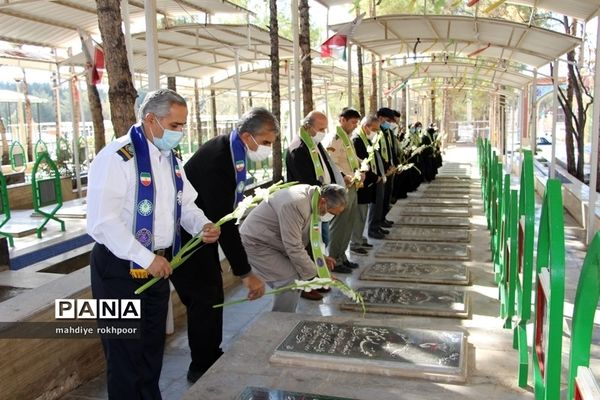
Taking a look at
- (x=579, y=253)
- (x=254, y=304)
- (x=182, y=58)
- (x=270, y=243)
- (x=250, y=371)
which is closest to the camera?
(x=250, y=371)

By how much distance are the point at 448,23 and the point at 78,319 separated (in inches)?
309

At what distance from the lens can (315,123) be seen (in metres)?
5.41

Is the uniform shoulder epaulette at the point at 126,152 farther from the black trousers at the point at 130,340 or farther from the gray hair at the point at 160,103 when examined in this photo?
the black trousers at the point at 130,340

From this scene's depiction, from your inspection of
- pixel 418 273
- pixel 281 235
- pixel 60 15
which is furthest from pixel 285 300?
pixel 60 15

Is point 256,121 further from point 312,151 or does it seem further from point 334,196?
point 312,151

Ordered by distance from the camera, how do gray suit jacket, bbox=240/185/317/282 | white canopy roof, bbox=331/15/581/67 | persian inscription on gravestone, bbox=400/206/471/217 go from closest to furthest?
gray suit jacket, bbox=240/185/317/282, white canopy roof, bbox=331/15/581/67, persian inscription on gravestone, bbox=400/206/471/217

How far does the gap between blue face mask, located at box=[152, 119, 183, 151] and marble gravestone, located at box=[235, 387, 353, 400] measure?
1.31 metres

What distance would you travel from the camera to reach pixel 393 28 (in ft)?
33.5

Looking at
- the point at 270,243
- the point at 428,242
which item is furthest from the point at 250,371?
the point at 428,242

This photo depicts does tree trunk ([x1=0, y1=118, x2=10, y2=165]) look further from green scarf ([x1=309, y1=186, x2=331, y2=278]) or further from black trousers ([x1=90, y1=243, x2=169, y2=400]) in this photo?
black trousers ([x1=90, y1=243, x2=169, y2=400])

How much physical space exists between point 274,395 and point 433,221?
6.32 m

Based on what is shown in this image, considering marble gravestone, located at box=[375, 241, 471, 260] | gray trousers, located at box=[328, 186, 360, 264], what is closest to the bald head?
gray trousers, located at box=[328, 186, 360, 264]

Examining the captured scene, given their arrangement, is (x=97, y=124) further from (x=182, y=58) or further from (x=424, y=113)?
(x=424, y=113)

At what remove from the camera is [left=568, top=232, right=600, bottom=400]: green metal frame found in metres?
1.53
